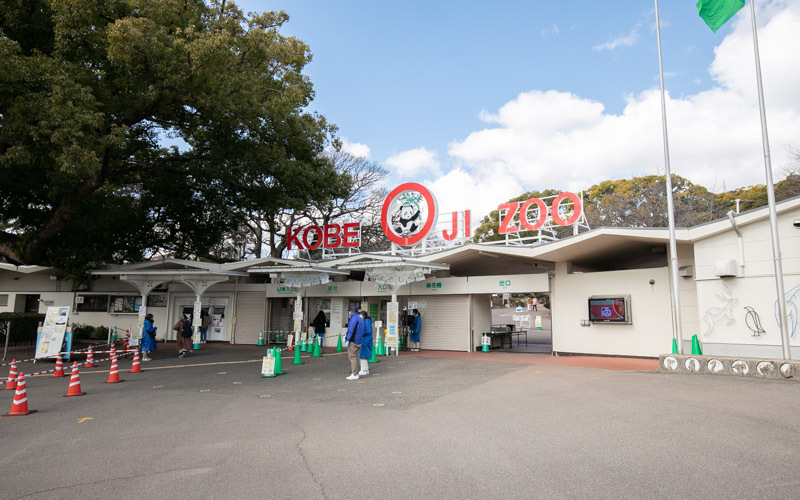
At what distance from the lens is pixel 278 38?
17.8 m

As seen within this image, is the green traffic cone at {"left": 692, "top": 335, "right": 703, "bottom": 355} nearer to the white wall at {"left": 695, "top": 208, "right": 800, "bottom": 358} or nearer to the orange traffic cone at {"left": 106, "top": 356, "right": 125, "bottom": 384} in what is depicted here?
the white wall at {"left": 695, "top": 208, "right": 800, "bottom": 358}

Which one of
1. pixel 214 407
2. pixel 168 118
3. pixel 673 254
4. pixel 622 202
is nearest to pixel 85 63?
pixel 168 118

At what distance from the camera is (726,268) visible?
40.2ft

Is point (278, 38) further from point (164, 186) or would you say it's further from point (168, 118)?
point (164, 186)

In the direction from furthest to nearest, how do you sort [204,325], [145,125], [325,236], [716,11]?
[325,236] < [204,325] < [145,125] < [716,11]

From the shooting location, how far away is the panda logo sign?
754 inches

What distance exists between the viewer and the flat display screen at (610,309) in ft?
51.1

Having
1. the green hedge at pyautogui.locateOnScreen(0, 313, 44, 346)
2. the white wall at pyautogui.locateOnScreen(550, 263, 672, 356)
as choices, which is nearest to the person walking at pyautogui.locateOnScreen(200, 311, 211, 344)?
the green hedge at pyautogui.locateOnScreen(0, 313, 44, 346)

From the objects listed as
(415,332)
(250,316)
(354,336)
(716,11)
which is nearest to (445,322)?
(415,332)

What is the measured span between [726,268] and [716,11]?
6236 mm

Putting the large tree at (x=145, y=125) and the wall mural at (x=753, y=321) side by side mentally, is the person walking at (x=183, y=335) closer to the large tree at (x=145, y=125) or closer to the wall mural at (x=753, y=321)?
the large tree at (x=145, y=125)

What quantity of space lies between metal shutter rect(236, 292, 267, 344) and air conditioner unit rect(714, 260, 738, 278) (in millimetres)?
18112

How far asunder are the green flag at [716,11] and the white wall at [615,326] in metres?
7.03

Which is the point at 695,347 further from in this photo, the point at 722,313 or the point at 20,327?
the point at 20,327
